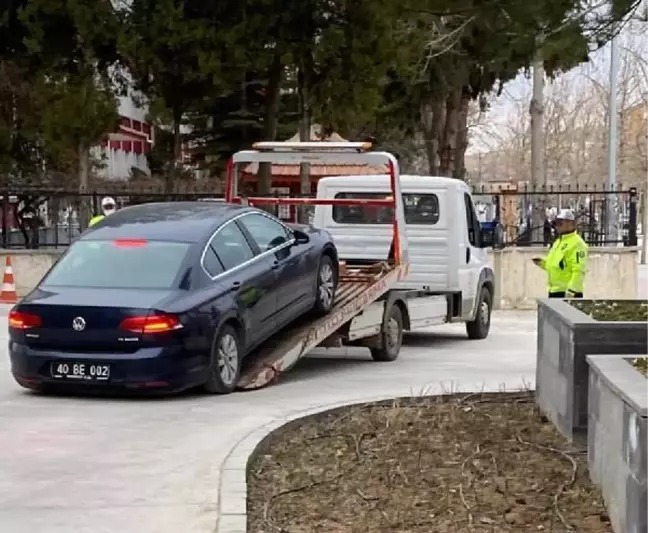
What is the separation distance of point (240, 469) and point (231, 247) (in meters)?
4.16

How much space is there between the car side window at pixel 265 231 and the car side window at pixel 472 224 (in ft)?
14.8

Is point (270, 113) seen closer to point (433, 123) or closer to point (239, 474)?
point (433, 123)

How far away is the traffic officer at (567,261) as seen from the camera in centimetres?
1348

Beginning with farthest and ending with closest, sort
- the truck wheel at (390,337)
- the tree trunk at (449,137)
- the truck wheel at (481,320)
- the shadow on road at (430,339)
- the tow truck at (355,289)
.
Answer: the tree trunk at (449,137), the truck wheel at (481,320), the shadow on road at (430,339), the truck wheel at (390,337), the tow truck at (355,289)

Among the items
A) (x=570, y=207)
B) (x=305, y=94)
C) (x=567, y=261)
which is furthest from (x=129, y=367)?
(x=305, y=94)

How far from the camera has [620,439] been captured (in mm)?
5852

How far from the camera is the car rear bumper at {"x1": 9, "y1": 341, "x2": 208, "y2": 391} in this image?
400 inches

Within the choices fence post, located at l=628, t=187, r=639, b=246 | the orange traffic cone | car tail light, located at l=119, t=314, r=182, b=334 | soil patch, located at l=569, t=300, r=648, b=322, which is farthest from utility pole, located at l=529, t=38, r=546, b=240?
car tail light, located at l=119, t=314, r=182, b=334

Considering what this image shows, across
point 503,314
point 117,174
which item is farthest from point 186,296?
point 117,174

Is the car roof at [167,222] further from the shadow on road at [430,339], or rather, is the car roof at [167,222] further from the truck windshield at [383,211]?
the shadow on road at [430,339]

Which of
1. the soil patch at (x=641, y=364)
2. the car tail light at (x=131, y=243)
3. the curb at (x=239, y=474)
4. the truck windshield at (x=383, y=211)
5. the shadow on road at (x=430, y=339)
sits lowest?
the shadow on road at (x=430, y=339)

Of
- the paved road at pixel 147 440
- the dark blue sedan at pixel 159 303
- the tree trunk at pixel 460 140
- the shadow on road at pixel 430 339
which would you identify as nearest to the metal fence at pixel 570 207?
the shadow on road at pixel 430 339

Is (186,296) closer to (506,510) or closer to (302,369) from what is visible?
(302,369)

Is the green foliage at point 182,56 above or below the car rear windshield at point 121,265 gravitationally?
above
